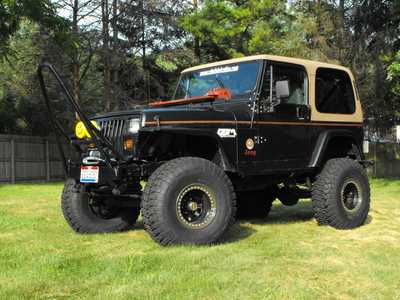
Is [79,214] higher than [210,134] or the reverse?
the reverse

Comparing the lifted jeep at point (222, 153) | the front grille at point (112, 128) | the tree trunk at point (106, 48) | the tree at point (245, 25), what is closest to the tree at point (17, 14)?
the tree trunk at point (106, 48)

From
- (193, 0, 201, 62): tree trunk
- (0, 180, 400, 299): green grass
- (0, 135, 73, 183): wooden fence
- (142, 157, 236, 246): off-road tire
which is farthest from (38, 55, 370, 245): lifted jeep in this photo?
(193, 0, 201, 62): tree trunk

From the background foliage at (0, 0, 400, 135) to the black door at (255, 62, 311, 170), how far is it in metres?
11.5

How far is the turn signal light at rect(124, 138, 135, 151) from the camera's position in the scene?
6.17 meters

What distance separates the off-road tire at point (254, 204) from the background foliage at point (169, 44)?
10.9 m

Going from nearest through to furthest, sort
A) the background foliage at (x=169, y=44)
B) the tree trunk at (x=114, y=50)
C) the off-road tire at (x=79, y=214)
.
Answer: the off-road tire at (x=79, y=214)
the background foliage at (x=169, y=44)
the tree trunk at (x=114, y=50)

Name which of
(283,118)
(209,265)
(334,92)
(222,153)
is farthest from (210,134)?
(334,92)

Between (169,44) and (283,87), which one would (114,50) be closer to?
(169,44)

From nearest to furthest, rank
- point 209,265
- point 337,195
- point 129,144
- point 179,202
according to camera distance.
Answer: point 209,265
point 179,202
point 129,144
point 337,195

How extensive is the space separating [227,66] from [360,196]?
8.89 ft

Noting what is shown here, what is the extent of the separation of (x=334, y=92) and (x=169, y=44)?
604 inches

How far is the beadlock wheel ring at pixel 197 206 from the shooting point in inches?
240

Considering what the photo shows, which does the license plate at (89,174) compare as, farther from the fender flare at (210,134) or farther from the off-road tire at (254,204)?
the off-road tire at (254,204)

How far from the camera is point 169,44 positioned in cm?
2288
